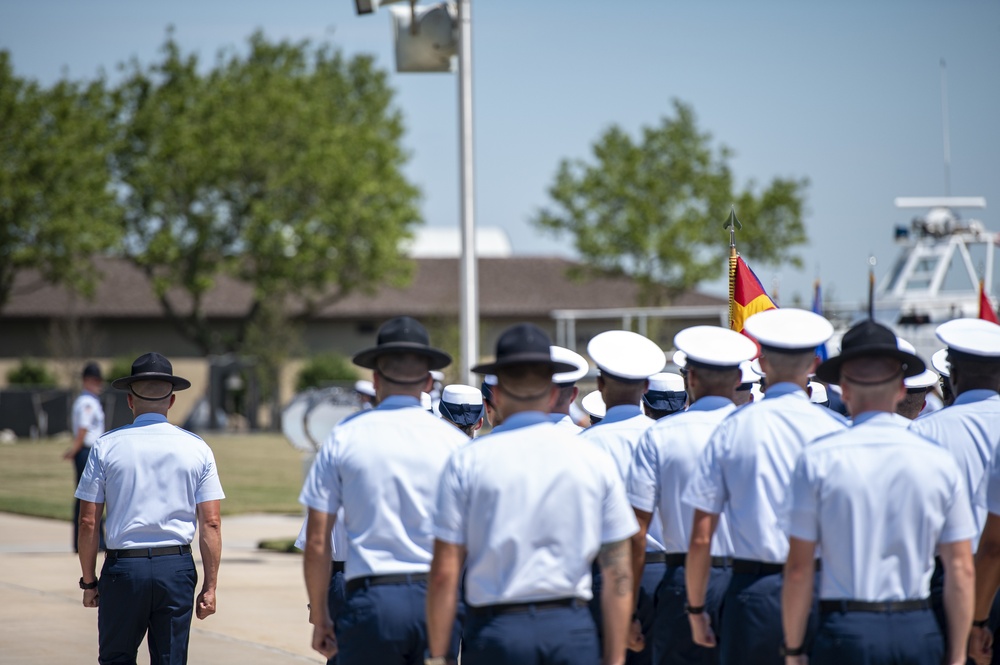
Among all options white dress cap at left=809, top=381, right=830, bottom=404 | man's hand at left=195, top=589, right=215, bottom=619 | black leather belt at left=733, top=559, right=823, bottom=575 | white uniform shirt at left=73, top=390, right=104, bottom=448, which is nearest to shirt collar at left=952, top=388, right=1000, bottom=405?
black leather belt at left=733, top=559, right=823, bottom=575

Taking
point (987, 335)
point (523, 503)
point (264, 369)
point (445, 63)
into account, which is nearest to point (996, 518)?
point (987, 335)

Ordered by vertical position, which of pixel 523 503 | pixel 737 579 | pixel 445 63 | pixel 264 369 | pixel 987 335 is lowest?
pixel 264 369

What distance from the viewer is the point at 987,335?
18.7 ft

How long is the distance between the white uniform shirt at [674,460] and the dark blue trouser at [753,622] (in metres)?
0.56

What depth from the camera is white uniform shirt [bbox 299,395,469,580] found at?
16.3 ft

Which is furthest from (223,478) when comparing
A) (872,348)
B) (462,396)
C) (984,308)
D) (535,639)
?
(872,348)

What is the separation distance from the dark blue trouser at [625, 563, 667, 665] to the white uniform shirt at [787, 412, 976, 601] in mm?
1781

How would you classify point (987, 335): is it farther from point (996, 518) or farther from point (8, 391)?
point (8, 391)

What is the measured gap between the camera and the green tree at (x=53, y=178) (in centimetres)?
5000

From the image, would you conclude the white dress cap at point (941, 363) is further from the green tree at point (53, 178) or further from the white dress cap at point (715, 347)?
the green tree at point (53, 178)

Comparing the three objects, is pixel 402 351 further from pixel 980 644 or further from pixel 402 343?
pixel 980 644

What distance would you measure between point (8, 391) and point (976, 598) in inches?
1745

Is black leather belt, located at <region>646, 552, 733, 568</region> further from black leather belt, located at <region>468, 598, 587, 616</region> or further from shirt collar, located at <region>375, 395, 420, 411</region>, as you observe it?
shirt collar, located at <region>375, 395, 420, 411</region>

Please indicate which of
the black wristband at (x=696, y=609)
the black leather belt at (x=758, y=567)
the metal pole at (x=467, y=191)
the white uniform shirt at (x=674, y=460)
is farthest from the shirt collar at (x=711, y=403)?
the metal pole at (x=467, y=191)
